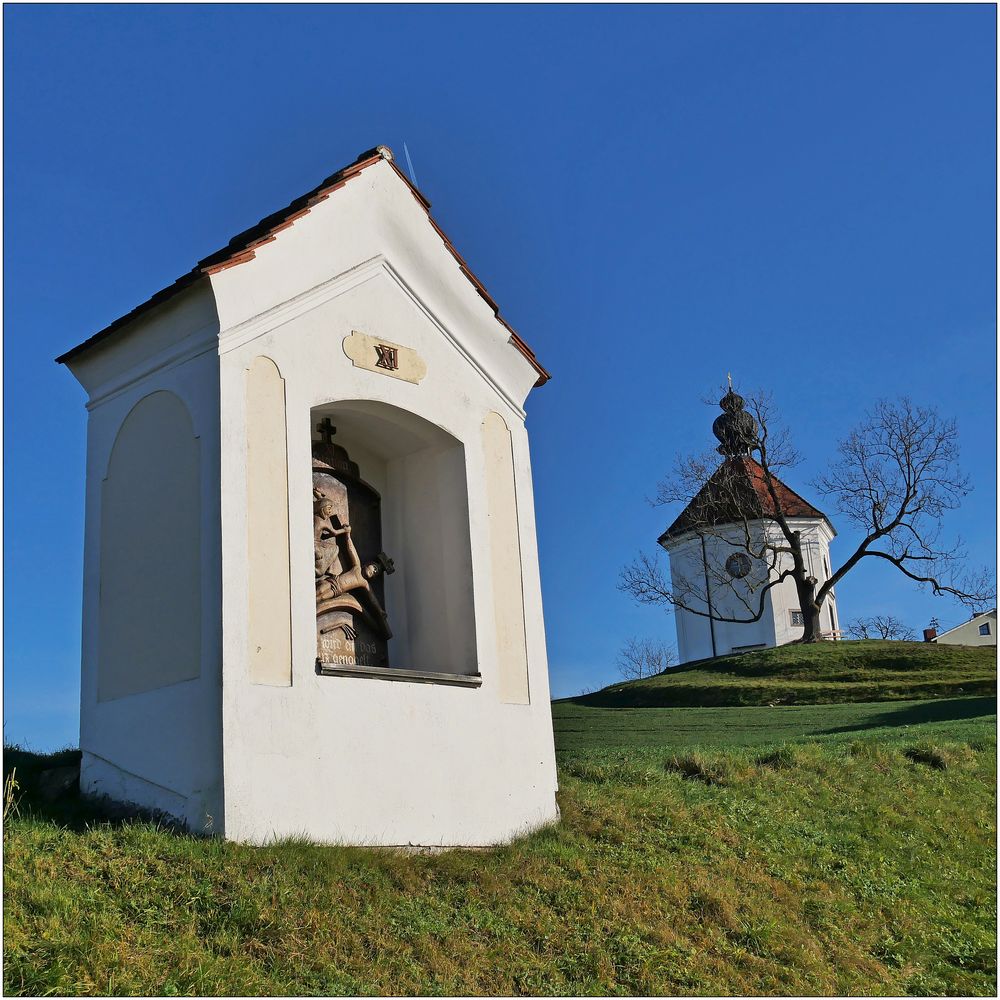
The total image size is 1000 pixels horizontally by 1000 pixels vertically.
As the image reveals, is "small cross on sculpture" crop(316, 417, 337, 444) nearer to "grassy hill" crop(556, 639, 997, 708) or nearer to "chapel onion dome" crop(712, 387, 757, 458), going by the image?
"grassy hill" crop(556, 639, 997, 708)

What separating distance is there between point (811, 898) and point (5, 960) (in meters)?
5.95

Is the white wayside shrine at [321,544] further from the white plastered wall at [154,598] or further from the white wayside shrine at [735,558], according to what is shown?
the white wayside shrine at [735,558]

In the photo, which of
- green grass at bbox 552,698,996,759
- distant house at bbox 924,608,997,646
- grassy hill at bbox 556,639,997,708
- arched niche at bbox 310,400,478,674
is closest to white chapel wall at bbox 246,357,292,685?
arched niche at bbox 310,400,478,674

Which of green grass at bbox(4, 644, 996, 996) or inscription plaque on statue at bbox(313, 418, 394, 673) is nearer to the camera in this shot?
green grass at bbox(4, 644, 996, 996)

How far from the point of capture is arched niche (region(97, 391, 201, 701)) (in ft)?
28.9

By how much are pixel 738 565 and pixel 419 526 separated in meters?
33.5

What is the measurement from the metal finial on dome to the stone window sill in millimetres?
31499

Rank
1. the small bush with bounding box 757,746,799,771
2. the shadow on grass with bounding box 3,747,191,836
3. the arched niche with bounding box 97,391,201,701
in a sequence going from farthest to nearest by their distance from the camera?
the small bush with bounding box 757,746,799,771, the arched niche with bounding box 97,391,201,701, the shadow on grass with bounding box 3,747,191,836

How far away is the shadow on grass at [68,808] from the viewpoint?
8.26 metres

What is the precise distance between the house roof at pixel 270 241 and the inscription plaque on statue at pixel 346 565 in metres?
1.80

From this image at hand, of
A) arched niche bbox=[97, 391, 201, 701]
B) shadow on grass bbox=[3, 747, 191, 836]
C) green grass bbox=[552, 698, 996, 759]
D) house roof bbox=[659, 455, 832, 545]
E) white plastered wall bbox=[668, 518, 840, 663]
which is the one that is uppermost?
house roof bbox=[659, 455, 832, 545]

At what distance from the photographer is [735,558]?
43.0m

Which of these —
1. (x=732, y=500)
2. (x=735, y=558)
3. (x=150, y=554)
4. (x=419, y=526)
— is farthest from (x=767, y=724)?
(x=735, y=558)

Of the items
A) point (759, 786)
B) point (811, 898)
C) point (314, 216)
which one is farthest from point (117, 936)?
point (759, 786)
